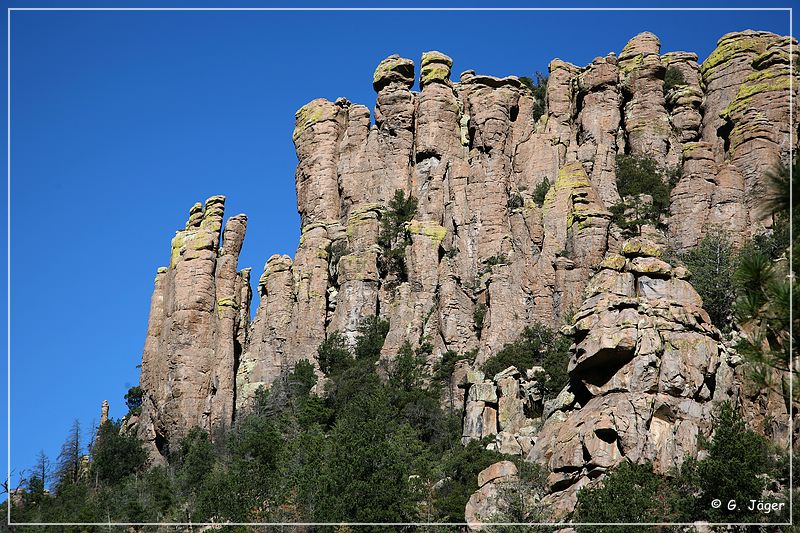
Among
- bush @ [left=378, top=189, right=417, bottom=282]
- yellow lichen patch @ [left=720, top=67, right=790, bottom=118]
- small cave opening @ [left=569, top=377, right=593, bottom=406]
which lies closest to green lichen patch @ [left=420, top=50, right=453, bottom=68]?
bush @ [left=378, top=189, right=417, bottom=282]

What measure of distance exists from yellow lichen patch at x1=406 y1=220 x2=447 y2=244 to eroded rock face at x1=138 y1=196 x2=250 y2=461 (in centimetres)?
1425

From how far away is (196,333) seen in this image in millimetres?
76062

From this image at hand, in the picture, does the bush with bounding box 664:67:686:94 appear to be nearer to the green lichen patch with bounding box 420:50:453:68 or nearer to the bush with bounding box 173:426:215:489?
the green lichen patch with bounding box 420:50:453:68

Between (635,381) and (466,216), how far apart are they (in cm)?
2921

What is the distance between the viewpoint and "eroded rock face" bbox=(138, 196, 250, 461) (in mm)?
73625

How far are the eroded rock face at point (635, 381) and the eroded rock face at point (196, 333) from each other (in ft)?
101

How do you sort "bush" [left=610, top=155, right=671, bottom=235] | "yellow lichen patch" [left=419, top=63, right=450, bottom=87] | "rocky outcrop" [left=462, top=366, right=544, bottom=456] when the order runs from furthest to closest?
"yellow lichen patch" [left=419, top=63, right=450, bottom=87] → "bush" [left=610, top=155, right=671, bottom=235] → "rocky outcrop" [left=462, top=366, right=544, bottom=456]

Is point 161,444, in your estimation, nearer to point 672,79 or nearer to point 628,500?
point 628,500

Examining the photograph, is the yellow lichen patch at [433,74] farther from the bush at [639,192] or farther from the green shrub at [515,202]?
the bush at [639,192]

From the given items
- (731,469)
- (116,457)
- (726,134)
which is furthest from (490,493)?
(726,134)

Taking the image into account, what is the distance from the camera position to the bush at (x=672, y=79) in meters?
82.5

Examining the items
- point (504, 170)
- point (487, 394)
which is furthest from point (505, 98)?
point (487, 394)

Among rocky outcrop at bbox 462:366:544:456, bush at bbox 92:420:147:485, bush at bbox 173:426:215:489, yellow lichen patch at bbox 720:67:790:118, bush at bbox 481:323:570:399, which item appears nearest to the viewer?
rocky outcrop at bbox 462:366:544:456

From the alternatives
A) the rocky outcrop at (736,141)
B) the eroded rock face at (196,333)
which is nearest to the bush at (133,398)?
the eroded rock face at (196,333)
